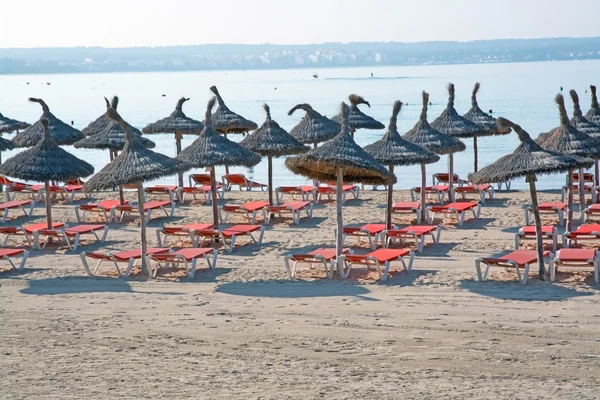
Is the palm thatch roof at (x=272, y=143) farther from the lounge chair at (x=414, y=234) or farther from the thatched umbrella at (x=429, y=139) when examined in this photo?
the lounge chair at (x=414, y=234)

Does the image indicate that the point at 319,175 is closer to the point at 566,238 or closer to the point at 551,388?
the point at 566,238

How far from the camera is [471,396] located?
7.62 m

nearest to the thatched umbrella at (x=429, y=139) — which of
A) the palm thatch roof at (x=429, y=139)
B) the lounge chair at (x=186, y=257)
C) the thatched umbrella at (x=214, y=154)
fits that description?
the palm thatch roof at (x=429, y=139)

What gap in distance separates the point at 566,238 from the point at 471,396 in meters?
5.84

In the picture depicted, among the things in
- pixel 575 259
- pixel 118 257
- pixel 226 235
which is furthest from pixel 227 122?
pixel 575 259

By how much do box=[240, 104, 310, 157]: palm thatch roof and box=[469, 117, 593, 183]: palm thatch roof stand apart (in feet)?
16.7

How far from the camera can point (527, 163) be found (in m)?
11.7

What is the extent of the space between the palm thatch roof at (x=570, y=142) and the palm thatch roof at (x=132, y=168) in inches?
212

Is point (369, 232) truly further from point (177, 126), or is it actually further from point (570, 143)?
point (177, 126)

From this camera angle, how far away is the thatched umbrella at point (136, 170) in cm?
1241

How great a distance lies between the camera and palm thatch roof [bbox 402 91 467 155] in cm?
1670

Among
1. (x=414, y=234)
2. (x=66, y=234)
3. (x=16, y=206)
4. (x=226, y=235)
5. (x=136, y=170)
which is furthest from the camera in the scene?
(x=16, y=206)

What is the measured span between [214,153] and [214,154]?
22 mm

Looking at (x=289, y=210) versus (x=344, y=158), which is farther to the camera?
(x=289, y=210)
